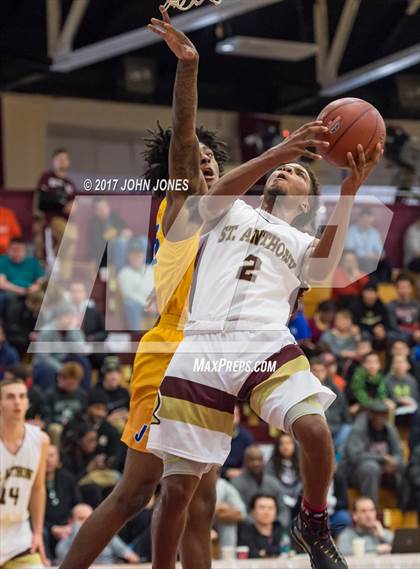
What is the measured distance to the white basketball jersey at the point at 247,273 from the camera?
470 cm

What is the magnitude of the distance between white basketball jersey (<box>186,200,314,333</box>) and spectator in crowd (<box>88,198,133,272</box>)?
141cm

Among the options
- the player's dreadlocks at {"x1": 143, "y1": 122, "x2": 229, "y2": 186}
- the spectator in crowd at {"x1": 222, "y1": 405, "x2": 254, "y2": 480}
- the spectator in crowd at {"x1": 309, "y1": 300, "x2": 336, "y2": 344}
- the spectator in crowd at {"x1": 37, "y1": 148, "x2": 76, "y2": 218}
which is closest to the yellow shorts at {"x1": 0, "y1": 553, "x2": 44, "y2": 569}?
the player's dreadlocks at {"x1": 143, "y1": 122, "x2": 229, "y2": 186}

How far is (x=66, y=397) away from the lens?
9664 millimetres

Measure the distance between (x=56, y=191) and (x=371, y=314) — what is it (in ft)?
11.3

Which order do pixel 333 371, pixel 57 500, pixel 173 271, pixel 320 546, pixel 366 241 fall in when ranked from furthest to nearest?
pixel 333 371 → pixel 366 241 → pixel 57 500 → pixel 173 271 → pixel 320 546

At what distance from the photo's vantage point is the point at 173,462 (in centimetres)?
460

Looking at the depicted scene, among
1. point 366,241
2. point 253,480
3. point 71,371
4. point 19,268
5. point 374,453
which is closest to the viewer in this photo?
point 366,241

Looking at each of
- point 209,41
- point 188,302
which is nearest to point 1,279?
point 209,41

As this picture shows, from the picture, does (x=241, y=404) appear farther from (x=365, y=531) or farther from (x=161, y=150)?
(x=161, y=150)

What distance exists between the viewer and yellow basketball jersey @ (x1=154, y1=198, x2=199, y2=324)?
16.2 feet

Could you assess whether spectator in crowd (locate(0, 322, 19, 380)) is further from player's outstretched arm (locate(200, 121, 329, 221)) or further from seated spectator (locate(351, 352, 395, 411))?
player's outstretched arm (locate(200, 121, 329, 221))

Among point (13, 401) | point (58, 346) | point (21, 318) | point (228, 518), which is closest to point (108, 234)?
point (58, 346)

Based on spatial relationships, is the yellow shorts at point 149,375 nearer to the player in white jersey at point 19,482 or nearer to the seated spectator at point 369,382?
the player in white jersey at point 19,482

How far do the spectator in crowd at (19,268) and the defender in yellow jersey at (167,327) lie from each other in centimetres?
614
